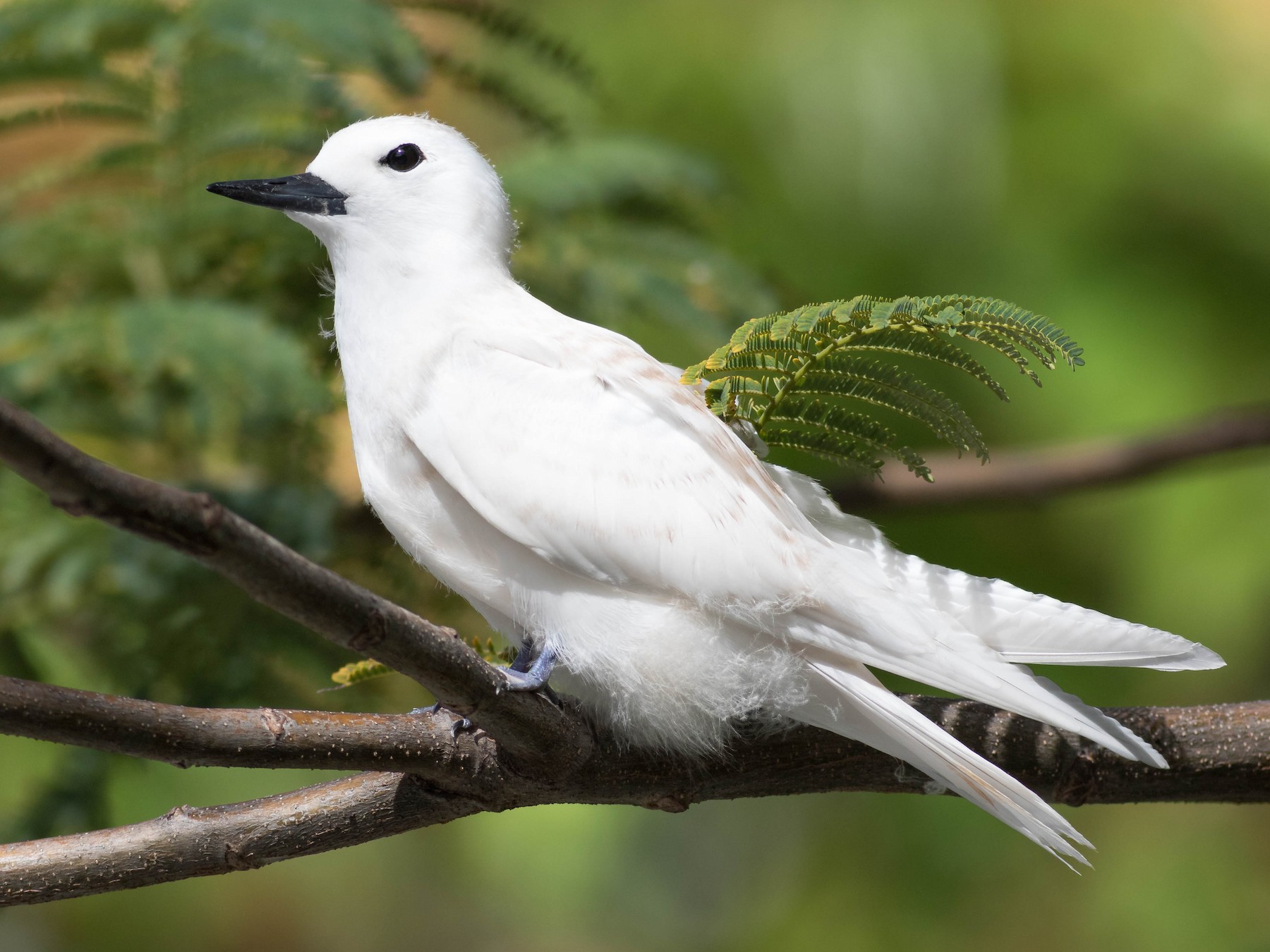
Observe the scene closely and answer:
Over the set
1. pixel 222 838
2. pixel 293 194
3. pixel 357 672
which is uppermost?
pixel 293 194

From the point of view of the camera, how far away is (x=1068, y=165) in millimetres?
3875

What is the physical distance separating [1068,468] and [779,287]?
855mm

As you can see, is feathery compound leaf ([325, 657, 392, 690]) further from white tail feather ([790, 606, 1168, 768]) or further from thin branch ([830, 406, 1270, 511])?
thin branch ([830, 406, 1270, 511])

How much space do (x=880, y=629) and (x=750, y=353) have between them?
40 cm

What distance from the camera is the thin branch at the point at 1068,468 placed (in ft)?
9.53

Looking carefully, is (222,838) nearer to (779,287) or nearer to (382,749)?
(382,749)

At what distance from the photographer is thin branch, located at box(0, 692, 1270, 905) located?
1.44m

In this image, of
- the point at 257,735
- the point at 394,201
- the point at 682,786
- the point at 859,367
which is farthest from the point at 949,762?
the point at 394,201

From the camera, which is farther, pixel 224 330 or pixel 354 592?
pixel 224 330

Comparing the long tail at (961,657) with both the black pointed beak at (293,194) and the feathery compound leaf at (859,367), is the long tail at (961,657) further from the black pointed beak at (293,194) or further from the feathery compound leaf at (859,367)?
the black pointed beak at (293,194)

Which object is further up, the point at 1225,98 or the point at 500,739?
the point at 1225,98

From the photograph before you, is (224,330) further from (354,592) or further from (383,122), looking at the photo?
(354,592)

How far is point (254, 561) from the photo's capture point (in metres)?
0.94

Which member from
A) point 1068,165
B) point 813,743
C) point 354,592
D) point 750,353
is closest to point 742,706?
→ point 813,743
